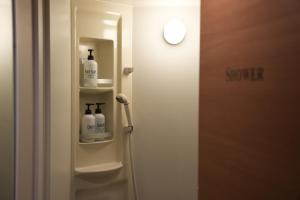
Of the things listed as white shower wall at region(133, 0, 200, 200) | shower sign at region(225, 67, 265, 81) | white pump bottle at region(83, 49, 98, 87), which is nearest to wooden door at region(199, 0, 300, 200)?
shower sign at region(225, 67, 265, 81)

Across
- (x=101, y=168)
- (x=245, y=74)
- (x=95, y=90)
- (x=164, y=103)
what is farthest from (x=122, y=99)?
(x=245, y=74)

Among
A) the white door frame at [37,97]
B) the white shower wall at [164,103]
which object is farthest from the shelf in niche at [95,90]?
the white door frame at [37,97]

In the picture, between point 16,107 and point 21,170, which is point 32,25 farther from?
point 21,170

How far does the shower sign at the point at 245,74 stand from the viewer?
0.75 meters

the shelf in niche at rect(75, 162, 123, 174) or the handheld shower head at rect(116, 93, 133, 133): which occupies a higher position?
the handheld shower head at rect(116, 93, 133, 133)

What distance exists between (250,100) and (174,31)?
35.2 inches

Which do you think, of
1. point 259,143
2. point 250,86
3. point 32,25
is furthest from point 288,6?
point 32,25

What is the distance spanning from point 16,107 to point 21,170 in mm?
243

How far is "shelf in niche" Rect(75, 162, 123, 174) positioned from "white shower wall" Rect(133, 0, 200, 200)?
0.15 metres

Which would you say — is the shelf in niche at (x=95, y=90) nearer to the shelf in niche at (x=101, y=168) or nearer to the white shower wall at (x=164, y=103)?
the white shower wall at (x=164, y=103)

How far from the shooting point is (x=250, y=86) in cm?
79

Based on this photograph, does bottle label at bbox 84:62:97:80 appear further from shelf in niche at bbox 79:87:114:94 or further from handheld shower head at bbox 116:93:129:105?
handheld shower head at bbox 116:93:129:105

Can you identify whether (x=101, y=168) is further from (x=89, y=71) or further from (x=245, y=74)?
(x=245, y=74)

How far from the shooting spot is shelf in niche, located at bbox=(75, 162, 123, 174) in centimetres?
141
